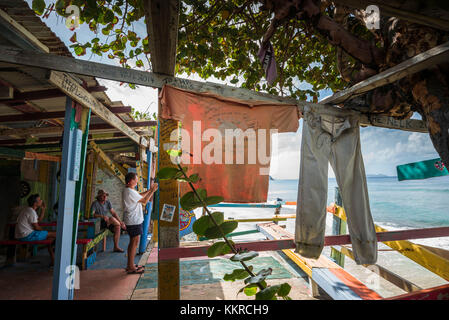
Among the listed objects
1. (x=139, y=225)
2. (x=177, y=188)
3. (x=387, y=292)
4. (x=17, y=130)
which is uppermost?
(x=17, y=130)

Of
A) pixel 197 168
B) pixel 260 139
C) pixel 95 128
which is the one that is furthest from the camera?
pixel 95 128

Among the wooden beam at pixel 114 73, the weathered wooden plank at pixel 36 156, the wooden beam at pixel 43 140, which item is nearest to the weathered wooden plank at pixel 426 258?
the wooden beam at pixel 114 73

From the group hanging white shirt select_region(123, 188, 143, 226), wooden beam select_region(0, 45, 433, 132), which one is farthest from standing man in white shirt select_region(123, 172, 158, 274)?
wooden beam select_region(0, 45, 433, 132)

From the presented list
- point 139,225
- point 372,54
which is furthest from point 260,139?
point 139,225

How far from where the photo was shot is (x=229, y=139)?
2.82m

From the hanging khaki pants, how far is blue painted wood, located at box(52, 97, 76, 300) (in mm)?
2868

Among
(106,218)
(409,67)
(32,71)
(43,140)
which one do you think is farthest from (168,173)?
(43,140)

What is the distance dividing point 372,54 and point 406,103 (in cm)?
90

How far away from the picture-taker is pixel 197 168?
271 centimetres

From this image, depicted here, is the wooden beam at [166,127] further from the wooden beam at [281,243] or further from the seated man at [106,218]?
the seated man at [106,218]

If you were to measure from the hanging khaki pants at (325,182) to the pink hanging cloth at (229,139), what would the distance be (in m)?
0.41

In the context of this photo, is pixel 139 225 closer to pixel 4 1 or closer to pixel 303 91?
pixel 4 1

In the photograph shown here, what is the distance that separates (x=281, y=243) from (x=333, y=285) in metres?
1.28

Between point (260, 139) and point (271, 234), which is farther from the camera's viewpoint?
point (271, 234)
